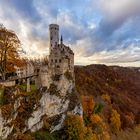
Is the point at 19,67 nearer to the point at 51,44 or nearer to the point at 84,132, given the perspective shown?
the point at 51,44

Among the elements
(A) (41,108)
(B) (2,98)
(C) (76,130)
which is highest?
(B) (2,98)

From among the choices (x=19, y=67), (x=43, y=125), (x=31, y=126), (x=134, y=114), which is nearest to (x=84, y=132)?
(x=43, y=125)

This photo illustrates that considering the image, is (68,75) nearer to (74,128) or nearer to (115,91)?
(74,128)

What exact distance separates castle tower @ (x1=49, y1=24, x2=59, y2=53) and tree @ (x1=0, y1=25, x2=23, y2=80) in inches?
435

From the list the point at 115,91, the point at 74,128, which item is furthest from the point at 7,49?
the point at 115,91

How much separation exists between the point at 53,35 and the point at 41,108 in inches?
656

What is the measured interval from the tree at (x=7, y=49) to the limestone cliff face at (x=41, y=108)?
6420 mm

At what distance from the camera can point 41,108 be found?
174ft

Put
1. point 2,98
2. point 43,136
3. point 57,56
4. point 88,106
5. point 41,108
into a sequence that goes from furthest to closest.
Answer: point 88,106 → point 57,56 → point 41,108 → point 43,136 → point 2,98

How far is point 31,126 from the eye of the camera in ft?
161

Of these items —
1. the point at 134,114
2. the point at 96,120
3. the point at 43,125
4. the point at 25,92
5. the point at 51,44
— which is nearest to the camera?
the point at 25,92

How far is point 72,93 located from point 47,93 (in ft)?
31.4

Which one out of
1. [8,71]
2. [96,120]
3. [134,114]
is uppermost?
[8,71]

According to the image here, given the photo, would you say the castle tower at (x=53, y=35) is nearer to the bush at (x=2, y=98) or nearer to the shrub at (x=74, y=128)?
the shrub at (x=74, y=128)
